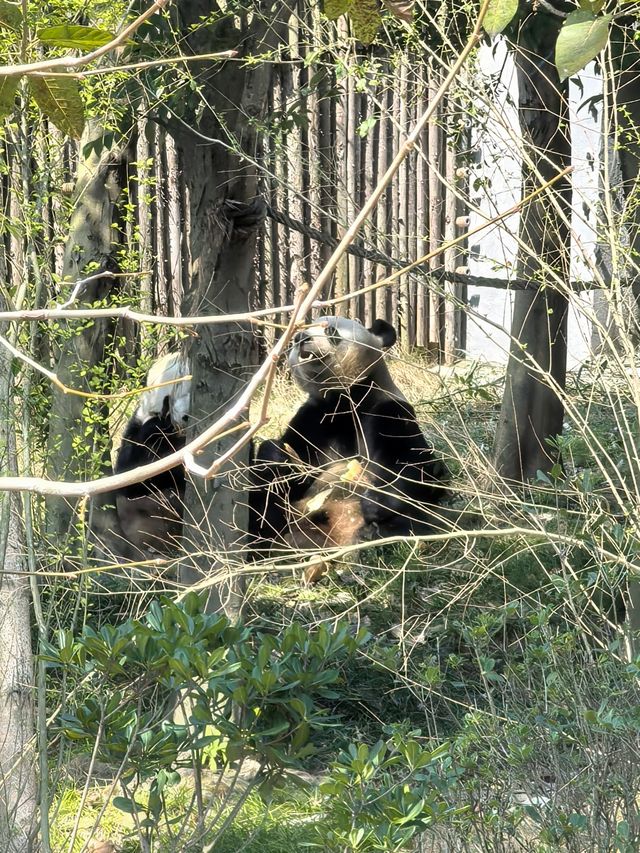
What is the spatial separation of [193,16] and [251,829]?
2.75 m

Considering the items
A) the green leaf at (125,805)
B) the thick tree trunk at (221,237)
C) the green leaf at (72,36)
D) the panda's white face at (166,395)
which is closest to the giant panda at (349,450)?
the panda's white face at (166,395)

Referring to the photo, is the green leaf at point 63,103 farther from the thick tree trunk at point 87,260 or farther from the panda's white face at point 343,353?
the panda's white face at point 343,353

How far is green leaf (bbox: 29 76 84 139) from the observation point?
114 cm

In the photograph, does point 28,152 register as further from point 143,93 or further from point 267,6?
point 267,6

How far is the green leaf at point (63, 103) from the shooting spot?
1142 millimetres

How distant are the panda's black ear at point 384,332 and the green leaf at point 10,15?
487 cm

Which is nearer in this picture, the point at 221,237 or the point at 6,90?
the point at 6,90

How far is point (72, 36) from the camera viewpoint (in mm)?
1030

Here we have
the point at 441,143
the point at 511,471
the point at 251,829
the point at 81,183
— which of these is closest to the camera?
the point at 251,829

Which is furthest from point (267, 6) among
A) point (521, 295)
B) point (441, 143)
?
point (441, 143)

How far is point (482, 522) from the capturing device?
5344 mm

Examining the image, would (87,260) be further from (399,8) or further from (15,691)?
(399,8)

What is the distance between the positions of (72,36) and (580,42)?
0.56 m

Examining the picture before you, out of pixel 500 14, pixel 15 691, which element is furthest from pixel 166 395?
pixel 500 14
